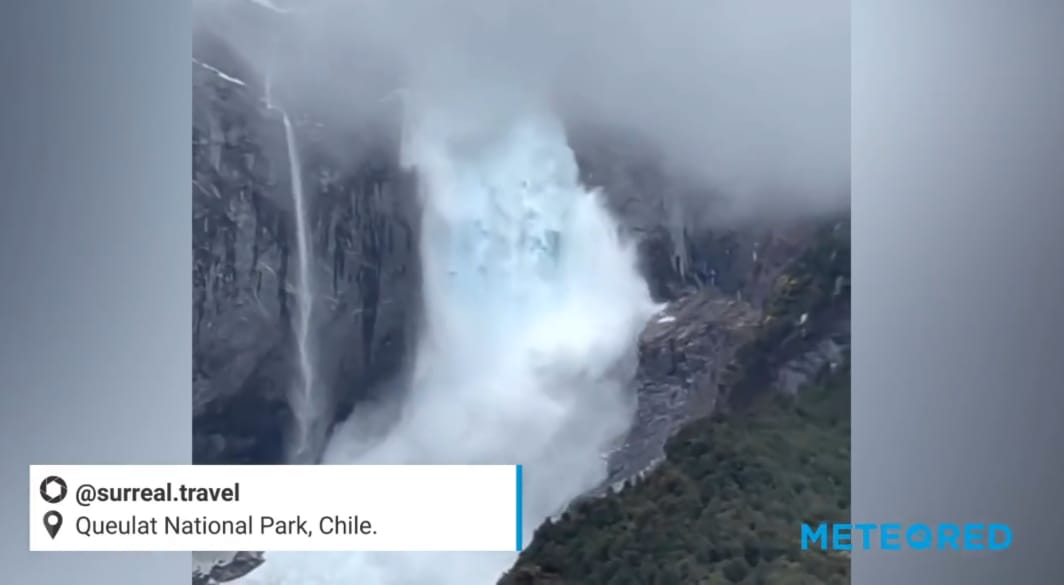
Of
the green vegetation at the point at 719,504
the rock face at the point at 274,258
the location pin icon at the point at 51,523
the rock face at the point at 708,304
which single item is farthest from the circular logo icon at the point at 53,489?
the rock face at the point at 708,304

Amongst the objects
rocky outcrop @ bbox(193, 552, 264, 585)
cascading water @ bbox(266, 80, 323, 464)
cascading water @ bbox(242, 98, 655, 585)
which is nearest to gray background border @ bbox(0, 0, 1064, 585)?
rocky outcrop @ bbox(193, 552, 264, 585)

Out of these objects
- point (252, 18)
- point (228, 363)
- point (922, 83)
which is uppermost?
point (252, 18)

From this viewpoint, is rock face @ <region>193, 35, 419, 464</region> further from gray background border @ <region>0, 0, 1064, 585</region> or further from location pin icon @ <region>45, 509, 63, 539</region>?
location pin icon @ <region>45, 509, 63, 539</region>

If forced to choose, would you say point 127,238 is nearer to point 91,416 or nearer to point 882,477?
point 91,416

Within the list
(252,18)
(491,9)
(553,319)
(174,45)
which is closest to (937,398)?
(553,319)

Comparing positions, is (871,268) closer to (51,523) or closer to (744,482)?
(744,482)

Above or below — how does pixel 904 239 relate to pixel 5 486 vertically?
above

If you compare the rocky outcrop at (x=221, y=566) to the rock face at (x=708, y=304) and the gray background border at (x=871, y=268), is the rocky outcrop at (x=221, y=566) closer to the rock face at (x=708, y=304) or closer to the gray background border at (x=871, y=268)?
the gray background border at (x=871, y=268)
